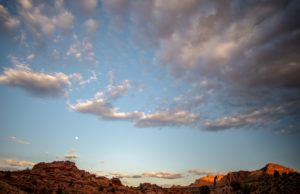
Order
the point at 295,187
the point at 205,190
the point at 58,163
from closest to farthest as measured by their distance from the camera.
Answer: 1. the point at 295,187
2. the point at 58,163
3. the point at 205,190

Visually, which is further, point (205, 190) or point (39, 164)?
point (205, 190)

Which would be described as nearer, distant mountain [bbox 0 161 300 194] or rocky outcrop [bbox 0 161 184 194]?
rocky outcrop [bbox 0 161 184 194]

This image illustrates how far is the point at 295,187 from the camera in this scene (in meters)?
101

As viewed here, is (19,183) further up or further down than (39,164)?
further down

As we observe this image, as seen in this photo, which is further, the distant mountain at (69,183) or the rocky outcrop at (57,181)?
the distant mountain at (69,183)

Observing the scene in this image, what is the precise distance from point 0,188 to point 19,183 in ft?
68.5

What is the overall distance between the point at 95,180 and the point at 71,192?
28708mm

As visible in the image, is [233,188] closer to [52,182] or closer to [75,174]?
[75,174]

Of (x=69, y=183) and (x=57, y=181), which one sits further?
(x=69, y=183)

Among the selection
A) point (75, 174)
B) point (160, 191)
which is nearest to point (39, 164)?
point (75, 174)

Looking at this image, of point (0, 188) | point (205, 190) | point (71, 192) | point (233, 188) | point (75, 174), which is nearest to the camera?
point (0, 188)

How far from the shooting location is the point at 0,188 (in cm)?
5891

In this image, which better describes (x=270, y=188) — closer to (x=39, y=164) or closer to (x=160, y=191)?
(x=160, y=191)

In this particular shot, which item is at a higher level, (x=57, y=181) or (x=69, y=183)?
(x=57, y=181)
